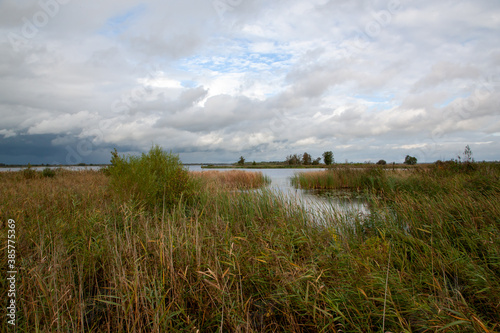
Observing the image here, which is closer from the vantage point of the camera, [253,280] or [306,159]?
[253,280]

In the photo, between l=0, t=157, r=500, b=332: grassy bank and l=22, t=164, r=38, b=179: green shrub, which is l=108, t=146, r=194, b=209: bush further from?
l=22, t=164, r=38, b=179: green shrub

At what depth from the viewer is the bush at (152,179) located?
25.9 feet

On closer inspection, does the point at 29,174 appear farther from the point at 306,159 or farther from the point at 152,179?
the point at 306,159

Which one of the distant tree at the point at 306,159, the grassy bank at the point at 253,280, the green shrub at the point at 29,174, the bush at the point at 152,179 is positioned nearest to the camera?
the grassy bank at the point at 253,280

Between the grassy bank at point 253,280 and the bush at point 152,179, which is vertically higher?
the bush at point 152,179

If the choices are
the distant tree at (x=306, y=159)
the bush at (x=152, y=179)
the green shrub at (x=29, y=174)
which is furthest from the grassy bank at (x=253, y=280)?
the distant tree at (x=306, y=159)

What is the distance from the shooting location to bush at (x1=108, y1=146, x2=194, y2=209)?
25.9ft

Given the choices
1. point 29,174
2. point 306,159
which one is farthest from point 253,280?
point 306,159

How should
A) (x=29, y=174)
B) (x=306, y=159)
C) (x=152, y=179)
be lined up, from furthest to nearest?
(x=306, y=159) < (x=29, y=174) < (x=152, y=179)

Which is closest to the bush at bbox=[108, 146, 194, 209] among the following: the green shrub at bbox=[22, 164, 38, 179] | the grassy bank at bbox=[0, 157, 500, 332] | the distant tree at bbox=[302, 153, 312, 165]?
the grassy bank at bbox=[0, 157, 500, 332]

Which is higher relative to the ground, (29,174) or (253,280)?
(29,174)

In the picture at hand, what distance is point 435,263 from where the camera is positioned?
420cm

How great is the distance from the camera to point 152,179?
8.21 m

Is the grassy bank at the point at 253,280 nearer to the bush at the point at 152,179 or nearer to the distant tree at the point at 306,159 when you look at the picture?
the bush at the point at 152,179
